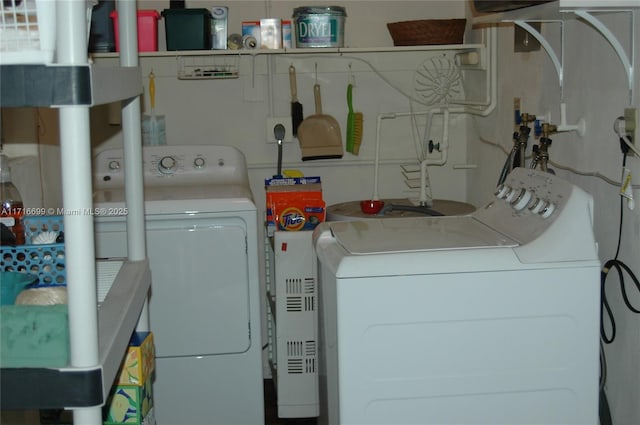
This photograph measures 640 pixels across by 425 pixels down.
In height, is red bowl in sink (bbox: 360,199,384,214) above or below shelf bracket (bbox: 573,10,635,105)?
below

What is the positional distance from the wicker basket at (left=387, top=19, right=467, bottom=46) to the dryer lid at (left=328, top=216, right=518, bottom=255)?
3.99 ft

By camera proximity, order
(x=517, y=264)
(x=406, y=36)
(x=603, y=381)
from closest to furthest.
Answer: (x=517, y=264) → (x=603, y=381) → (x=406, y=36)

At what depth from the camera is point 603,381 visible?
225cm

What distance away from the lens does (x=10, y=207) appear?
192cm

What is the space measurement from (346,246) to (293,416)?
4.47 ft

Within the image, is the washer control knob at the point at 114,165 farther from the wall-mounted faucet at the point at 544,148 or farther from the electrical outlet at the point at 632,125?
the electrical outlet at the point at 632,125

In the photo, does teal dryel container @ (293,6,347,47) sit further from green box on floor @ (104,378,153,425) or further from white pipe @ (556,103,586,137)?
green box on floor @ (104,378,153,425)

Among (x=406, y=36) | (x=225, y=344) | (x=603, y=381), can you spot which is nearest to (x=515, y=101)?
(x=406, y=36)

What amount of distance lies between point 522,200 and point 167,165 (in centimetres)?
166

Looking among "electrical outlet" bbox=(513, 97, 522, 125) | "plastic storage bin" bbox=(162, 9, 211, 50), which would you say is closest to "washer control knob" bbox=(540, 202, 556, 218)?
"electrical outlet" bbox=(513, 97, 522, 125)

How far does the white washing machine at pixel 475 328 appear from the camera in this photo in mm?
1939

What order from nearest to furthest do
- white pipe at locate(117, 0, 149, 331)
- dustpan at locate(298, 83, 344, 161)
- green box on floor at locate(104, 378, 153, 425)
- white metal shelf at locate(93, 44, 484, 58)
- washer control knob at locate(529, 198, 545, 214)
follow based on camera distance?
green box on floor at locate(104, 378, 153, 425), white pipe at locate(117, 0, 149, 331), washer control knob at locate(529, 198, 545, 214), white metal shelf at locate(93, 44, 484, 58), dustpan at locate(298, 83, 344, 161)

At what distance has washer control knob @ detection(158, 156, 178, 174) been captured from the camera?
3.32 metres

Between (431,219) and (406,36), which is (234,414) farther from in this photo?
(406,36)
